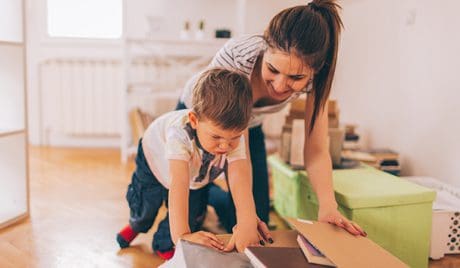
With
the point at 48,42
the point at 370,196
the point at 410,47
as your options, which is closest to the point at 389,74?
the point at 410,47

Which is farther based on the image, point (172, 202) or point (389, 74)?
point (389, 74)

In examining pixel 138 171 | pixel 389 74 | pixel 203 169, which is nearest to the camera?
pixel 203 169

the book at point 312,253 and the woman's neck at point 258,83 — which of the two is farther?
the woman's neck at point 258,83

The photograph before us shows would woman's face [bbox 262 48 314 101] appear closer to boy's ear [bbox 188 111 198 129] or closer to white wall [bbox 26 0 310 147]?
boy's ear [bbox 188 111 198 129]

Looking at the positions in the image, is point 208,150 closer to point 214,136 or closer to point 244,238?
point 214,136

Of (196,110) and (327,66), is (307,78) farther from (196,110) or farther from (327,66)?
(196,110)

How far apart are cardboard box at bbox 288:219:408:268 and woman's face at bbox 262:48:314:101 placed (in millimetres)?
309

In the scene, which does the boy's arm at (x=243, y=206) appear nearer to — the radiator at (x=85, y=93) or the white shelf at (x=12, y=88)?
the white shelf at (x=12, y=88)

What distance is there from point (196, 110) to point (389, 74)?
4.50 feet

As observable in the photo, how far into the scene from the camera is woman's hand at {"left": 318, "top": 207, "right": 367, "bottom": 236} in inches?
40.9

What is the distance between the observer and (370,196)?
1.23 metres

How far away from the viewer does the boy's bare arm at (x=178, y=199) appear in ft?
3.33

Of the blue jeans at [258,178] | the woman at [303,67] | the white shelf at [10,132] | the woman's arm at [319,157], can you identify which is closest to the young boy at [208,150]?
the woman at [303,67]

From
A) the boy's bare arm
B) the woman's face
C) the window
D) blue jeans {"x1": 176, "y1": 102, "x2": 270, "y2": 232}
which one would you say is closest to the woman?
the woman's face
